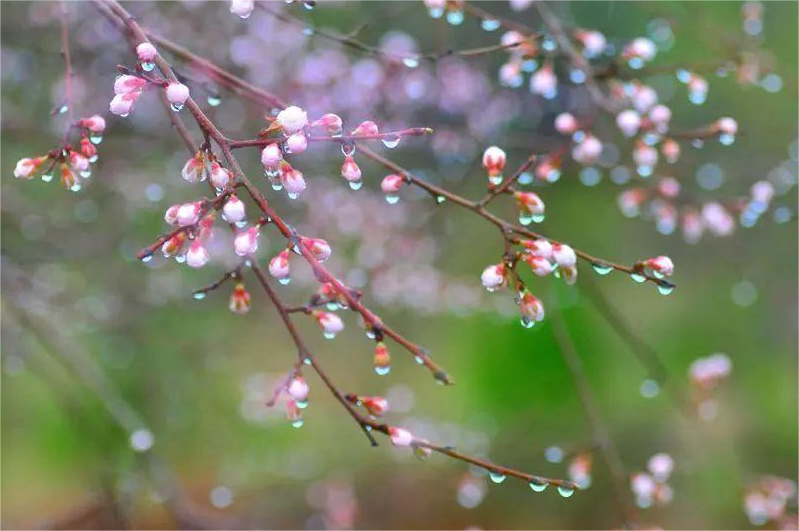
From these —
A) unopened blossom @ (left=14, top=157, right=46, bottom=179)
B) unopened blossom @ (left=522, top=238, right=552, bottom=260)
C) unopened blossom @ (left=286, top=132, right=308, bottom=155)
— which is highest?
unopened blossom @ (left=522, top=238, right=552, bottom=260)

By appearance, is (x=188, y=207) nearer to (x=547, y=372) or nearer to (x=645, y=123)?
(x=645, y=123)

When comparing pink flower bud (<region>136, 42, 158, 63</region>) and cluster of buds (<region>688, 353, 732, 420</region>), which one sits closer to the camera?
pink flower bud (<region>136, 42, 158, 63</region>)

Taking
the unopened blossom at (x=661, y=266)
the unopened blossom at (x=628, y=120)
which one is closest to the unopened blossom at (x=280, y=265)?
the unopened blossom at (x=661, y=266)

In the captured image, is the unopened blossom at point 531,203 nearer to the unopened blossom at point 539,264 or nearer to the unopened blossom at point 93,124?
the unopened blossom at point 539,264

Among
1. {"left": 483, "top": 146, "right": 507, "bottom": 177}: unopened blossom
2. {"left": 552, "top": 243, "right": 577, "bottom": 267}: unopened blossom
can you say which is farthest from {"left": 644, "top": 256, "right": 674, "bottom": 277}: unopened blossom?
{"left": 483, "top": 146, "right": 507, "bottom": 177}: unopened blossom

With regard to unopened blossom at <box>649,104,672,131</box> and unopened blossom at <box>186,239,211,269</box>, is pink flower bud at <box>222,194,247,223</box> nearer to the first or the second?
unopened blossom at <box>186,239,211,269</box>
